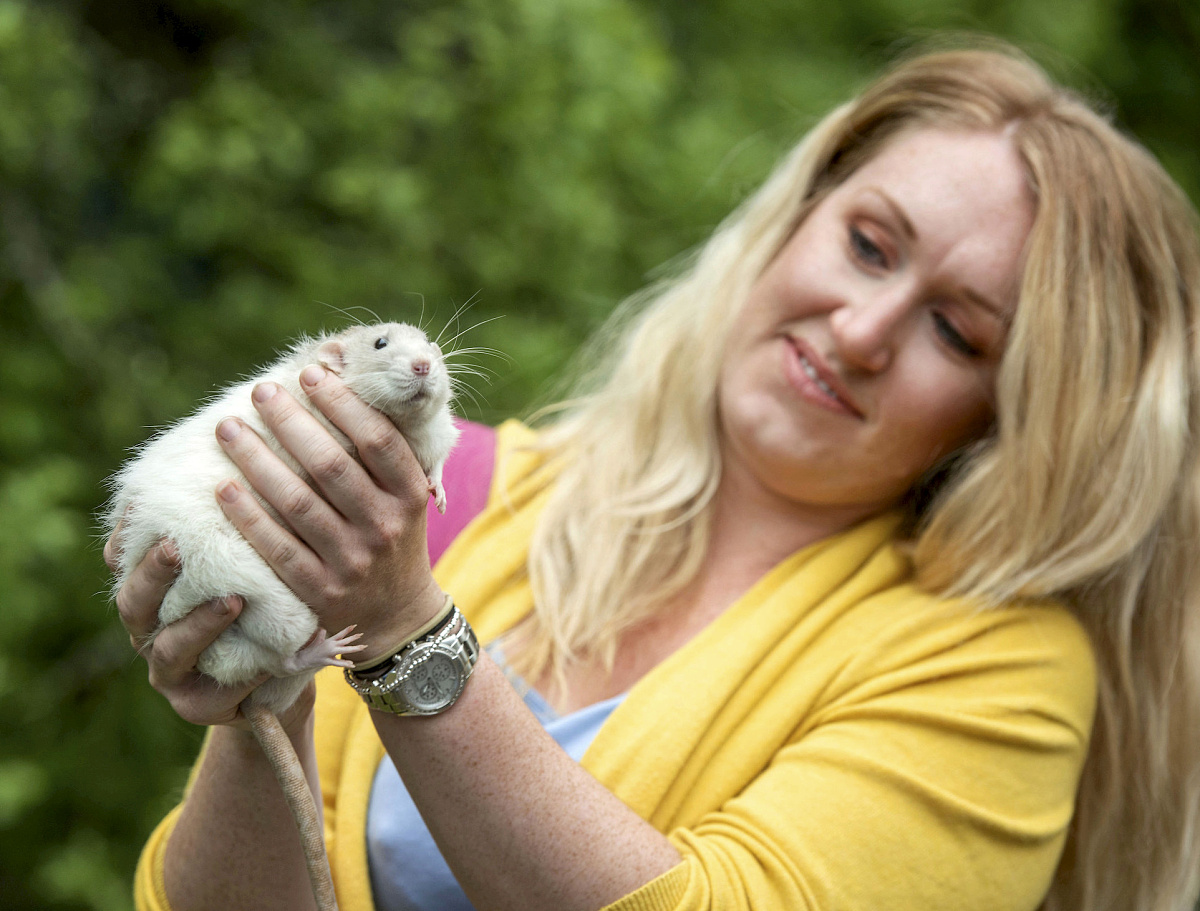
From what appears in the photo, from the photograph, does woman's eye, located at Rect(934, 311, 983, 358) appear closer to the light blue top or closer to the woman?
the woman

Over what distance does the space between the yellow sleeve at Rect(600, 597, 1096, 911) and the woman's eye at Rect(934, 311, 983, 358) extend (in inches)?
22.6

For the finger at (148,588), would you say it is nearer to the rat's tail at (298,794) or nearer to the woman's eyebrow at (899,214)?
the rat's tail at (298,794)

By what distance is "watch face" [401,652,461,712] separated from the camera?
143 cm

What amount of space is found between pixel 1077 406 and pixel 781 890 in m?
1.20

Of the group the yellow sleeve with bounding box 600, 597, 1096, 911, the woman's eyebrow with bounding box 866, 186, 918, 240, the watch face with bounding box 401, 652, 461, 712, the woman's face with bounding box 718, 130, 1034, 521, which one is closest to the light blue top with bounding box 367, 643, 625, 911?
the yellow sleeve with bounding box 600, 597, 1096, 911

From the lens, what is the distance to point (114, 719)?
3531 mm

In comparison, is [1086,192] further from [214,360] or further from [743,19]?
[743,19]

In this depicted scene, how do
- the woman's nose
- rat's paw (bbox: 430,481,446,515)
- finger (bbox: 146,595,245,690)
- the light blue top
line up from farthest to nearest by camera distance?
the woman's nose
the light blue top
rat's paw (bbox: 430,481,446,515)
finger (bbox: 146,595,245,690)

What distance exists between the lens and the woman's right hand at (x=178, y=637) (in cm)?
134

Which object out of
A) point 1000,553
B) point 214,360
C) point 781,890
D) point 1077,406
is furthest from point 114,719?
point 1077,406

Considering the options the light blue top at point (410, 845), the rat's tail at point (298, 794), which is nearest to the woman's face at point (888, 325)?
the light blue top at point (410, 845)

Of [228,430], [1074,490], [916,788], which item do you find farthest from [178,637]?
[1074,490]

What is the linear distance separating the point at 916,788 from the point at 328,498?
3.73ft

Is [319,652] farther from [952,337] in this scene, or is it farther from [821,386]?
[952,337]
